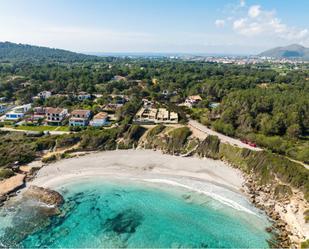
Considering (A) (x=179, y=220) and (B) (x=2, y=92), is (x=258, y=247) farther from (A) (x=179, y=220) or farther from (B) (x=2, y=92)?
(B) (x=2, y=92)

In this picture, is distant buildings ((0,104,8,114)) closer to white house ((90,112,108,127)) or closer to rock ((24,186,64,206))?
white house ((90,112,108,127))

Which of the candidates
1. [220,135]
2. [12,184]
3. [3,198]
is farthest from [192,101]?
[3,198]

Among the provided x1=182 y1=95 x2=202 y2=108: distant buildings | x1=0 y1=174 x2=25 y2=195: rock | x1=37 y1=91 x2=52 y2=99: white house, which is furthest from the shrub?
x1=182 y1=95 x2=202 y2=108: distant buildings

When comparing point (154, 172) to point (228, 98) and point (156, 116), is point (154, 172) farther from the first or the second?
point (228, 98)

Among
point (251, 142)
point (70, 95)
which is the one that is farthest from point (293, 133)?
point (70, 95)

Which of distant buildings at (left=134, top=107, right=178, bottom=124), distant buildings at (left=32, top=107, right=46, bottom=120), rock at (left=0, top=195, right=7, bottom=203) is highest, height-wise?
distant buildings at (left=134, top=107, right=178, bottom=124)
